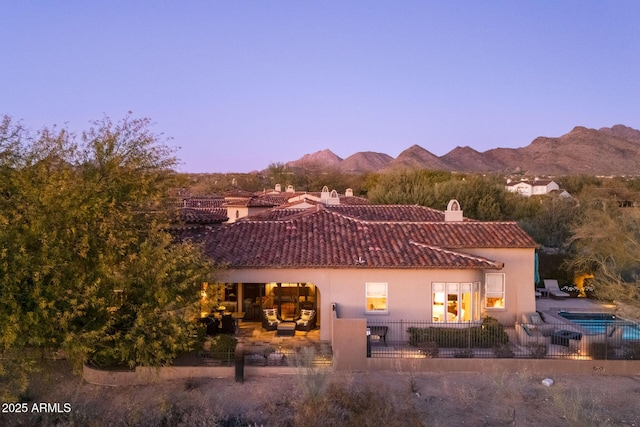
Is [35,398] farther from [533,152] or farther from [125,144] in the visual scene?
[533,152]

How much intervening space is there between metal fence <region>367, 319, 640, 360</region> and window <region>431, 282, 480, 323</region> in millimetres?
434

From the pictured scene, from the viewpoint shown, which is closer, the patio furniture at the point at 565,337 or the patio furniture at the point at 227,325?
the patio furniture at the point at 565,337

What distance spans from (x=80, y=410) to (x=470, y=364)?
36.8 ft

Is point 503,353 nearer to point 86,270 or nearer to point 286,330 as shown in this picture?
point 286,330

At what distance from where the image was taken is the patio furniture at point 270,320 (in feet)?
70.8

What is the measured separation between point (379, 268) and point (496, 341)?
15.3 feet

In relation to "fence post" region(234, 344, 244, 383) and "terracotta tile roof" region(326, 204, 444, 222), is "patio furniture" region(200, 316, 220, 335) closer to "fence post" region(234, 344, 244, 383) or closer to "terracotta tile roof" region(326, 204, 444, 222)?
"fence post" region(234, 344, 244, 383)

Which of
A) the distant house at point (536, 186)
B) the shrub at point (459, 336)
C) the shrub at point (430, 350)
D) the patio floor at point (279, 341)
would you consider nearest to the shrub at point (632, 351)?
the shrub at point (459, 336)

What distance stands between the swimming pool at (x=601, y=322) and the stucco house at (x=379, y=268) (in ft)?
10.2

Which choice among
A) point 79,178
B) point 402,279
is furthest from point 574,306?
point 79,178

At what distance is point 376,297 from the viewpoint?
2055 centimetres

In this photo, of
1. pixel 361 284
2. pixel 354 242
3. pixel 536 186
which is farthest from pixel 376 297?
pixel 536 186

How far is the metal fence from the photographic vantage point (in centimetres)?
1788

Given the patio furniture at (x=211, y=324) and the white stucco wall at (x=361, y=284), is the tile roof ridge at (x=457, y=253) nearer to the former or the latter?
the white stucco wall at (x=361, y=284)
